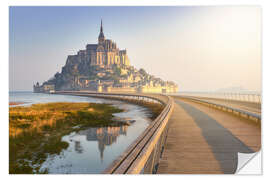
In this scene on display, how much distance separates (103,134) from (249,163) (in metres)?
8.09

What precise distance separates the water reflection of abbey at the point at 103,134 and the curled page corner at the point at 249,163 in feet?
17.5

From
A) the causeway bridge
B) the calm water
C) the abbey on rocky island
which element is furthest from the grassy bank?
the abbey on rocky island

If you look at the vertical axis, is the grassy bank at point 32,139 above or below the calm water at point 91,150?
above

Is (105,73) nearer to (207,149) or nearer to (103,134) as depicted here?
(103,134)

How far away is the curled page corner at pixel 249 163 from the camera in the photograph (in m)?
3.99

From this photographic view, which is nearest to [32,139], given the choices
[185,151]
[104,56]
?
[185,151]

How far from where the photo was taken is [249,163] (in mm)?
4453

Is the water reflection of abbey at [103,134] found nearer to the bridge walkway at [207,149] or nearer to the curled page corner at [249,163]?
the bridge walkway at [207,149]

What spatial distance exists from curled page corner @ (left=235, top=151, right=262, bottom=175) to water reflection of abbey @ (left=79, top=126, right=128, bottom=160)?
5321 mm

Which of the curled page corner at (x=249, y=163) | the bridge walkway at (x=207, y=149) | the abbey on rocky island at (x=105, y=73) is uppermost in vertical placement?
the abbey on rocky island at (x=105, y=73)

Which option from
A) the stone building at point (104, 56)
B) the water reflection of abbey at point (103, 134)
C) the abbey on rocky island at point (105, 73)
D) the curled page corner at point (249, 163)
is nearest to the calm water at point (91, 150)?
the water reflection of abbey at point (103, 134)

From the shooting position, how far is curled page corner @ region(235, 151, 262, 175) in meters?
3.99

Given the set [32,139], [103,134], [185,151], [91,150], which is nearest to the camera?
[185,151]
